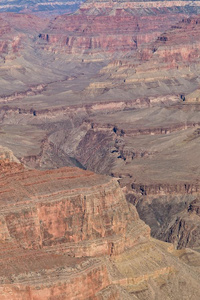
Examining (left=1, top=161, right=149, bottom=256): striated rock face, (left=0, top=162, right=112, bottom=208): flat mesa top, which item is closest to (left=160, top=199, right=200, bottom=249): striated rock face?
(left=1, top=161, right=149, bottom=256): striated rock face

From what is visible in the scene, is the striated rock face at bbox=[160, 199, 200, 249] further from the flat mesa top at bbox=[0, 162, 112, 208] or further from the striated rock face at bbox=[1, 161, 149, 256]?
the flat mesa top at bbox=[0, 162, 112, 208]

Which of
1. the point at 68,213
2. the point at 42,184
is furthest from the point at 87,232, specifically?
the point at 42,184

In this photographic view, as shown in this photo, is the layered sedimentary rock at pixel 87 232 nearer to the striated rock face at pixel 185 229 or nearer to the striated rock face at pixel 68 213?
the striated rock face at pixel 68 213

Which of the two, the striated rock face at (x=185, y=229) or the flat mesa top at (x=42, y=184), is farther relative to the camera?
the striated rock face at (x=185, y=229)

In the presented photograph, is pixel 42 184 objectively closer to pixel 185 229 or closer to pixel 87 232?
pixel 87 232

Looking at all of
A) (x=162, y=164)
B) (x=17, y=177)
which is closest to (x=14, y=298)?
(x=17, y=177)

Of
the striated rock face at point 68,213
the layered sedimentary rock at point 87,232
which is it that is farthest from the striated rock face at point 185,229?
the striated rock face at point 68,213

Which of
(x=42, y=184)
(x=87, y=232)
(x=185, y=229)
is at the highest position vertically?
(x=42, y=184)
